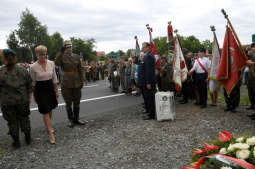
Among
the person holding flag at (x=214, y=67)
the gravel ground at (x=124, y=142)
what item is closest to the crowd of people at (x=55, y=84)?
the gravel ground at (x=124, y=142)

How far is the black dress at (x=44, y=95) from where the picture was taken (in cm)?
471

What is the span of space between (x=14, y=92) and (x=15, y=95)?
0.20 feet

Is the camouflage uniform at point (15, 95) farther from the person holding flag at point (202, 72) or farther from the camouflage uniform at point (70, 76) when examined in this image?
the person holding flag at point (202, 72)

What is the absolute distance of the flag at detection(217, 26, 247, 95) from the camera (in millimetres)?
5883

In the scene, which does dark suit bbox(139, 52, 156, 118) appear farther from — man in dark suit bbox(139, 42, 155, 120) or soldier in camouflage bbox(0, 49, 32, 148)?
soldier in camouflage bbox(0, 49, 32, 148)

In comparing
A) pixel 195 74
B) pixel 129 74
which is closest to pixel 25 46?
pixel 129 74

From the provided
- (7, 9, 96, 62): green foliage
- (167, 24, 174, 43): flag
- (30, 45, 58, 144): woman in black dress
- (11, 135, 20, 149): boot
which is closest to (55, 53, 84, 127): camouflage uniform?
(30, 45, 58, 144): woman in black dress

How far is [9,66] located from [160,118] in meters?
3.80

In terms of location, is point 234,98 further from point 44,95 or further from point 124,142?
point 44,95

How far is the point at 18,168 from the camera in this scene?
12.0 ft

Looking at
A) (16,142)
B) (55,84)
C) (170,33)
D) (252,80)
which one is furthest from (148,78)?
(16,142)

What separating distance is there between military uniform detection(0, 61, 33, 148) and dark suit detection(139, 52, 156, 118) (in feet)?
9.80

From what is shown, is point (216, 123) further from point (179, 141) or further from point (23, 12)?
point (23, 12)

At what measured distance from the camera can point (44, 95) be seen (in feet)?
15.6
